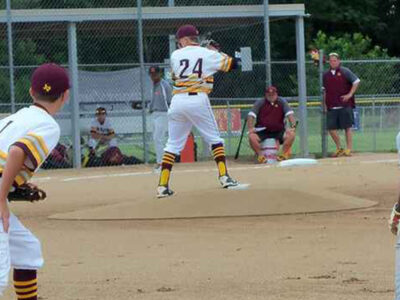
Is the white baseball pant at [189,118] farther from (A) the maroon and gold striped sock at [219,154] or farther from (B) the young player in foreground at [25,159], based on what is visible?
(B) the young player in foreground at [25,159]

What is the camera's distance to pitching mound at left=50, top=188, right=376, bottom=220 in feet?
38.1

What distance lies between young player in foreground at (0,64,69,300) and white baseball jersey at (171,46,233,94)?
633 cm

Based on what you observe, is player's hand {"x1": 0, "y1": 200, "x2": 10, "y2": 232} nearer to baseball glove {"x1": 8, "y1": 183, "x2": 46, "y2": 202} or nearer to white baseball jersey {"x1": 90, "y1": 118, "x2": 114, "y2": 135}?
baseball glove {"x1": 8, "y1": 183, "x2": 46, "y2": 202}

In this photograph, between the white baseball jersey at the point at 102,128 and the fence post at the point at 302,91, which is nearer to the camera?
the white baseball jersey at the point at 102,128

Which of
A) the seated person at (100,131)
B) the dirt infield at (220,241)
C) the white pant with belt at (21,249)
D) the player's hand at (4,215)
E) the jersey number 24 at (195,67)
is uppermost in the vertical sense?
the jersey number 24 at (195,67)

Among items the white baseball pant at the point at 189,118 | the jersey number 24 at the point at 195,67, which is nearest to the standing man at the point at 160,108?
the white baseball pant at the point at 189,118

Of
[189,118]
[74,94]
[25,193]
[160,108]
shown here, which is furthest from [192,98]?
[74,94]

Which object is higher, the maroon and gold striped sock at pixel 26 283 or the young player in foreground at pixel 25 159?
the young player in foreground at pixel 25 159

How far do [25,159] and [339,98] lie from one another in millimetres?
14579

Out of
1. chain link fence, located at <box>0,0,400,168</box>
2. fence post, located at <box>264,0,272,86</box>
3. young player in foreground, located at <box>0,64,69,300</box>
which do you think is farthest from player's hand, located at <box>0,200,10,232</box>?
fence post, located at <box>264,0,272,86</box>

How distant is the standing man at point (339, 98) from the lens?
19688 millimetres

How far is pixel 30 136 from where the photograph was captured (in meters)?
5.83

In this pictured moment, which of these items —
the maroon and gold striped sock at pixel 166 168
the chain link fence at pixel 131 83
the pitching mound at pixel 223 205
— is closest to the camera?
the pitching mound at pixel 223 205

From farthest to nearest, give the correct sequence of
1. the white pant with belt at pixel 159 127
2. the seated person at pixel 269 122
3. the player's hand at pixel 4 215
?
the seated person at pixel 269 122, the white pant with belt at pixel 159 127, the player's hand at pixel 4 215
